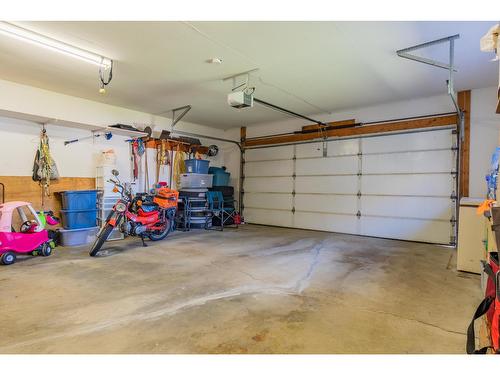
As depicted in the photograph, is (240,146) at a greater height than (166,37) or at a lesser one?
lesser

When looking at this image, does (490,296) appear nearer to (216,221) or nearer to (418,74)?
(418,74)

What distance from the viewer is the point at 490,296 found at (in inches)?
46.8

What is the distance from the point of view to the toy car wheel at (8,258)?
3.63m

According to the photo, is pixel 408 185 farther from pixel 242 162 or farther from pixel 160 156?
pixel 160 156

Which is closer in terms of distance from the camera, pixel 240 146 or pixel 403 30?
pixel 403 30

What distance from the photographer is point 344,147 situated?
6621mm

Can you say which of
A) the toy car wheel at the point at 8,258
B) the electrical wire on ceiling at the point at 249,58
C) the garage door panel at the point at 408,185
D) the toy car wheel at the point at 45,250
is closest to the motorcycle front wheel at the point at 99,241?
the toy car wheel at the point at 45,250

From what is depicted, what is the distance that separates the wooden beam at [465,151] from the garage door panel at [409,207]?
0.35 meters

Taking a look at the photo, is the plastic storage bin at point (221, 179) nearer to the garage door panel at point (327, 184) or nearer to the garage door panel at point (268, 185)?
the garage door panel at point (268, 185)

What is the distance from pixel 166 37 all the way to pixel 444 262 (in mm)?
4849

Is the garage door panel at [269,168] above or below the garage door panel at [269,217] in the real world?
above
